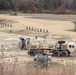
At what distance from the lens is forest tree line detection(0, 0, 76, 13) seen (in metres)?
104

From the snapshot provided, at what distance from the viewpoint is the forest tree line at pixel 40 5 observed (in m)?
104

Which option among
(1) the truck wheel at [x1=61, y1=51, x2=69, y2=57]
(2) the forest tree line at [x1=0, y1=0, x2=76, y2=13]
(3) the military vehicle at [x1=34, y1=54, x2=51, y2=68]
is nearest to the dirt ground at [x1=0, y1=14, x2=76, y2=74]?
(1) the truck wheel at [x1=61, y1=51, x2=69, y2=57]

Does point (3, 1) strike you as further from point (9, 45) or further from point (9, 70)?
point (9, 70)

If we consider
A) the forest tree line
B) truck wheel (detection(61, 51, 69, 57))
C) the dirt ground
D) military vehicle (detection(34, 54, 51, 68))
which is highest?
military vehicle (detection(34, 54, 51, 68))

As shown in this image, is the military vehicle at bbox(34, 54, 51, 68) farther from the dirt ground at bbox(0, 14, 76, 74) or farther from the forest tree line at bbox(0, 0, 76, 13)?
the forest tree line at bbox(0, 0, 76, 13)

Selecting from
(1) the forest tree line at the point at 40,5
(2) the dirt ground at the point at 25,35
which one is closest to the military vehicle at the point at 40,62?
(2) the dirt ground at the point at 25,35

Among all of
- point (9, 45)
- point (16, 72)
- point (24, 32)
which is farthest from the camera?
point (24, 32)

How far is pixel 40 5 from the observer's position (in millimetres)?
111188

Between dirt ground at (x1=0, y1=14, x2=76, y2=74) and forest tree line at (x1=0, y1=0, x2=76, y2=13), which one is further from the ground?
dirt ground at (x1=0, y1=14, x2=76, y2=74)

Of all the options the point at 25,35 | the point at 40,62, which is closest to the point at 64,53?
the point at 40,62

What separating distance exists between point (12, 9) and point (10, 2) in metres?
2.94

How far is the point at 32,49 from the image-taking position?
85.7ft

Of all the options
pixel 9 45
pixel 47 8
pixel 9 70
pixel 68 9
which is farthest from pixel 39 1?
pixel 9 70

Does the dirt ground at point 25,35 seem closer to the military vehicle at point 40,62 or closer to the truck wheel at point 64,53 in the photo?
the truck wheel at point 64,53
